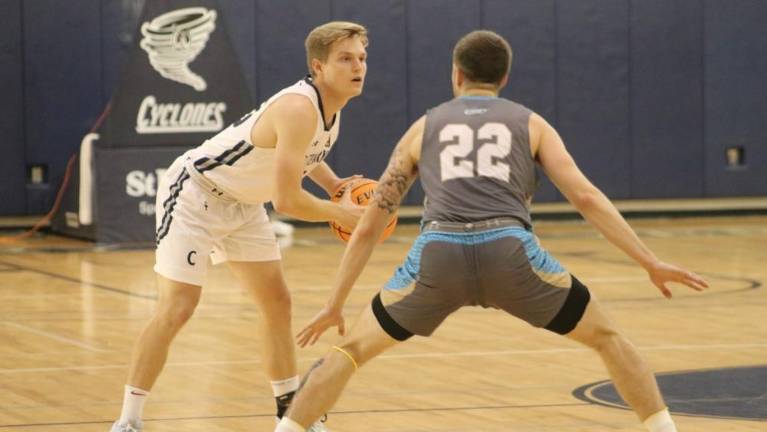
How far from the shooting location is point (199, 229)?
6.12 m

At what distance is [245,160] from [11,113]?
1063 centimetres

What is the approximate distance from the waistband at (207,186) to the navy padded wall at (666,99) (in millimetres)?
11482

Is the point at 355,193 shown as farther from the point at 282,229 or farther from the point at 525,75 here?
the point at 525,75

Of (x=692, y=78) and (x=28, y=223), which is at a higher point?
(x=692, y=78)

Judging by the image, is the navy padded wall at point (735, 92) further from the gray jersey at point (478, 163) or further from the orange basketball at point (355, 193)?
the gray jersey at point (478, 163)

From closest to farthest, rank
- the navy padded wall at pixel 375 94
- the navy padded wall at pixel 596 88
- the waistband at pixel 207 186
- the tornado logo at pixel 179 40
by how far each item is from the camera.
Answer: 1. the waistband at pixel 207 186
2. the tornado logo at pixel 179 40
3. the navy padded wall at pixel 375 94
4. the navy padded wall at pixel 596 88

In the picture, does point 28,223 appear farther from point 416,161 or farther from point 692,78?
point 416,161

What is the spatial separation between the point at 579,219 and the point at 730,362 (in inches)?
341

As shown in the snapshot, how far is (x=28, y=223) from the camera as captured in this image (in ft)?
52.2

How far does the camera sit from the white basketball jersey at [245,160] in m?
6.06

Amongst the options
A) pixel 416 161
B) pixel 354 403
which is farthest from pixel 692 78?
pixel 416 161

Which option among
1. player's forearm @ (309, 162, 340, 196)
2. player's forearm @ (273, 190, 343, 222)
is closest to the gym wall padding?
player's forearm @ (309, 162, 340, 196)

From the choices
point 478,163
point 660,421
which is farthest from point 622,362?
point 478,163

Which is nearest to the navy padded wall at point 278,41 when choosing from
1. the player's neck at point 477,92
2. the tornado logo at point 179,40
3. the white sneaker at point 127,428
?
the tornado logo at point 179,40
